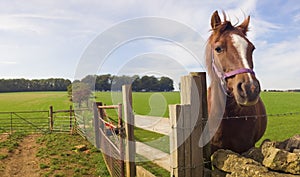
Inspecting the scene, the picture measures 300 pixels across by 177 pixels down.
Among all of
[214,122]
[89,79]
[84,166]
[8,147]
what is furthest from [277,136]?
[8,147]

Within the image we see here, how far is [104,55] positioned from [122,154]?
1.70 meters

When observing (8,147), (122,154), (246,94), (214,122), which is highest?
(246,94)

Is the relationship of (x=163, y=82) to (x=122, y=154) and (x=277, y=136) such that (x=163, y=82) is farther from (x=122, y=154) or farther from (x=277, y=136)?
(x=277, y=136)

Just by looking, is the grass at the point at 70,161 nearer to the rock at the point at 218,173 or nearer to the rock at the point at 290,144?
the rock at the point at 218,173

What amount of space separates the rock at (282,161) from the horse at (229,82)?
0.64 metres

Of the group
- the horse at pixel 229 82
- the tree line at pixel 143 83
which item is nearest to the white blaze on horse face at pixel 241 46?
the horse at pixel 229 82

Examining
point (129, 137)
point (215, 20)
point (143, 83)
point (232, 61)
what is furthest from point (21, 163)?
point (232, 61)

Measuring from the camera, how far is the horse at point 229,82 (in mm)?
2564

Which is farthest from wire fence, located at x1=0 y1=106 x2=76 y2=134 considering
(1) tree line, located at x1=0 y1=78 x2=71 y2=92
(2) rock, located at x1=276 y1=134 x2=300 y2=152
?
(1) tree line, located at x1=0 y1=78 x2=71 y2=92

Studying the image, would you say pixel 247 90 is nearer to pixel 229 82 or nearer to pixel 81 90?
pixel 229 82

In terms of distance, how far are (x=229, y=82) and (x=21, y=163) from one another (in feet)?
24.9

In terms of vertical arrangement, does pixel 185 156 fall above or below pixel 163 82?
below

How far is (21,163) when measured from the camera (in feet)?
26.1

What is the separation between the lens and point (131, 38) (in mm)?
4262
